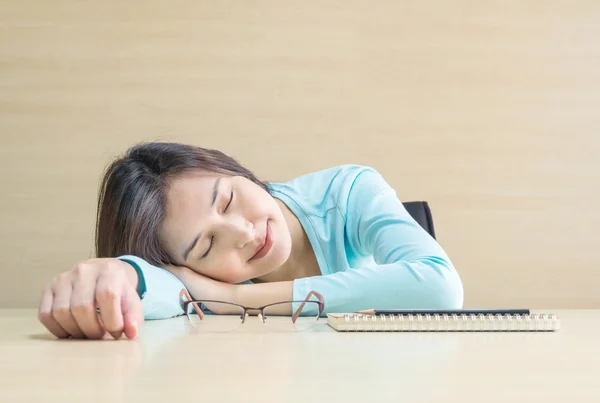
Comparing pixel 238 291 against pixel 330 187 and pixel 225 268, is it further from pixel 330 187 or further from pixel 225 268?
pixel 330 187

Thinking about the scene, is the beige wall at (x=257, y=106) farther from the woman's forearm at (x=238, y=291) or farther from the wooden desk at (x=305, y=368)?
the wooden desk at (x=305, y=368)

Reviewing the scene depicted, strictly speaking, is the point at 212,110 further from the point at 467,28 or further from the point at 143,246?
the point at 143,246

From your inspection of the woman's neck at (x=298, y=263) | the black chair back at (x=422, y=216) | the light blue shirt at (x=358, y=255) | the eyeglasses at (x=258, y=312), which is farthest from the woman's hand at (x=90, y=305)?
the black chair back at (x=422, y=216)

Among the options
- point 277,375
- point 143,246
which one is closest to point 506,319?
point 277,375

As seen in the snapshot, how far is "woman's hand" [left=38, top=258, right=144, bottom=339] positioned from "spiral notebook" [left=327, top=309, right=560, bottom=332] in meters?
0.26

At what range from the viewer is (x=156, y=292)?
115cm

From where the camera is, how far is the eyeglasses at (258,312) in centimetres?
100

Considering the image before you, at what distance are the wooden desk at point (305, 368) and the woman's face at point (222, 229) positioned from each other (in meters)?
0.47

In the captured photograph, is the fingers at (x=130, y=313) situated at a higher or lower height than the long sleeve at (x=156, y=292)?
higher

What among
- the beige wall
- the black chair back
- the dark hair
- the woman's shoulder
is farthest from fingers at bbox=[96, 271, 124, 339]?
the beige wall

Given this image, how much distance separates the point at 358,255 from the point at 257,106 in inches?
48.4

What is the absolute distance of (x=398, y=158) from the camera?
2791mm

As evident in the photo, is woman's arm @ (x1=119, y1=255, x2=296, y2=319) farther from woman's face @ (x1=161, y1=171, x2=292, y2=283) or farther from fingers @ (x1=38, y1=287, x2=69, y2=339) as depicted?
fingers @ (x1=38, y1=287, x2=69, y2=339)

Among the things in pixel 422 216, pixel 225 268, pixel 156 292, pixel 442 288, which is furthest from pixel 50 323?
pixel 422 216
